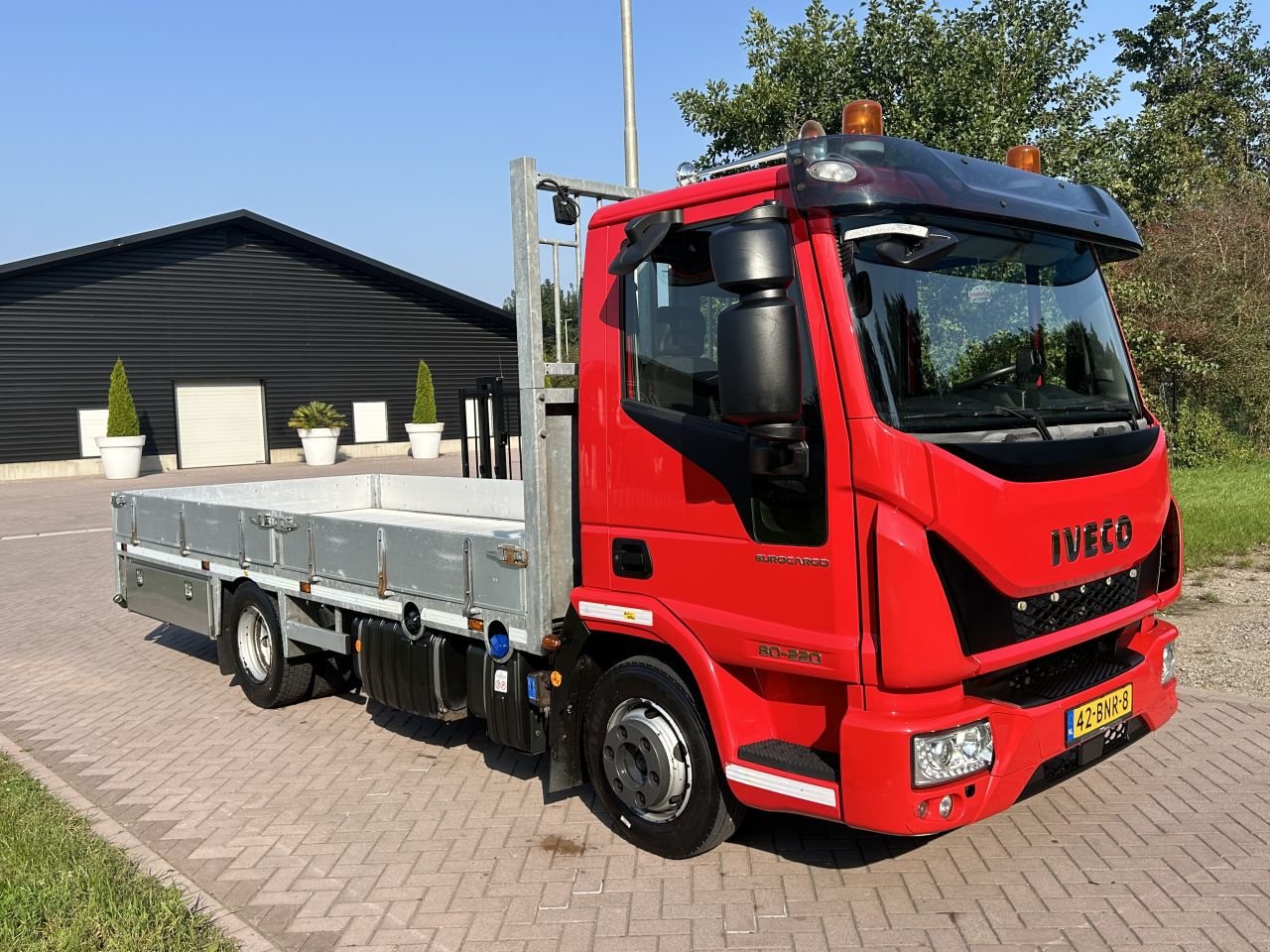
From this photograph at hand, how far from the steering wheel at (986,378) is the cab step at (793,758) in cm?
137

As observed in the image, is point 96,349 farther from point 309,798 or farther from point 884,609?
point 884,609

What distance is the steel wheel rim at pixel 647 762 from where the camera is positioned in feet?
13.7

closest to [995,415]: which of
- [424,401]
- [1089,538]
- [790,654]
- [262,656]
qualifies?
[1089,538]

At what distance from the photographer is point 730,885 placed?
4090mm

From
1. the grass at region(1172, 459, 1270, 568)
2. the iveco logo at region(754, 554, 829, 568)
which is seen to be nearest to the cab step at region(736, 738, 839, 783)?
the iveco logo at region(754, 554, 829, 568)

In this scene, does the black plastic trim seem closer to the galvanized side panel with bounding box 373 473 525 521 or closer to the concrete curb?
the concrete curb

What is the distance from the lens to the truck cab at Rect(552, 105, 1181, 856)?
134 inches

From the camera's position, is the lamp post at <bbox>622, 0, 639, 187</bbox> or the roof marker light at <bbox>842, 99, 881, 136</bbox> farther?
the lamp post at <bbox>622, 0, 639, 187</bbox>

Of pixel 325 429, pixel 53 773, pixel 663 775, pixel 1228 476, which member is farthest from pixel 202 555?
pixel 325 429

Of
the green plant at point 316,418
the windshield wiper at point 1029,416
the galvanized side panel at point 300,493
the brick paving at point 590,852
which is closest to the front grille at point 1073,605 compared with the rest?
the windshield wiper at point 1029,416

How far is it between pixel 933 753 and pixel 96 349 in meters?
31.1

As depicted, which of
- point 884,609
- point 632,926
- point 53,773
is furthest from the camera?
point 53,773

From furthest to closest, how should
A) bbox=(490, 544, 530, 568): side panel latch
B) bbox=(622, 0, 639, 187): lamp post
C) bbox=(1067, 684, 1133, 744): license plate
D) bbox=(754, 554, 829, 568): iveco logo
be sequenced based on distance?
bbox=(622, 0, 639, 187): lamp post < bbox=(490, 544, 530, 568): side panel latch < bbox=(1067, 684, 1133, 744): license plate < bbox=(754, 554, 829, 568): iveco logo

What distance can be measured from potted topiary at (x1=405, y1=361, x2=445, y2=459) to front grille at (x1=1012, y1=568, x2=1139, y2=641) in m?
29.3
